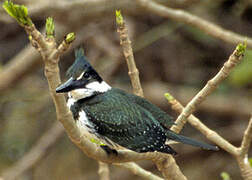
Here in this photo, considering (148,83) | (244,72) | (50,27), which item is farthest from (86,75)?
(148,83)

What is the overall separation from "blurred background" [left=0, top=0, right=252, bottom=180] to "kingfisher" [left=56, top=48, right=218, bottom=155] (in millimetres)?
2233

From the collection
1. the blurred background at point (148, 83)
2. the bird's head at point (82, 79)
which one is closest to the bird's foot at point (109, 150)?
the bird's head at point (82, 79)

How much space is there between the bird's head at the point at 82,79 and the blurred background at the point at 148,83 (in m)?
2.17

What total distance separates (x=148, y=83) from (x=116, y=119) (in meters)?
3.16

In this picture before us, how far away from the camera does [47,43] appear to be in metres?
1.41

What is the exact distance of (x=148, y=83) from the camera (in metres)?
5.50

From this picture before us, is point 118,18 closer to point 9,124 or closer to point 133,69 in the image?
point 133,69

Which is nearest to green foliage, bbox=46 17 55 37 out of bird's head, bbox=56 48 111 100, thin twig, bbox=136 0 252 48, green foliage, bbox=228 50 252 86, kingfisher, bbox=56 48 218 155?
bird's head, bbox=56 48 111 100

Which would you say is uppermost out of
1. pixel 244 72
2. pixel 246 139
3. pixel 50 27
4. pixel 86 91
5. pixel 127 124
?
pixel 50 27

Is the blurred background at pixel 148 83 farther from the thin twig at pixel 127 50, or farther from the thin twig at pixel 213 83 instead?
the thin twig at pixel 213 83

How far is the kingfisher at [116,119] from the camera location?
90.2 inches

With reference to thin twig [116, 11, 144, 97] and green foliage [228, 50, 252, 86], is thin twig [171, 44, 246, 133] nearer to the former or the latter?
thin twig [116, 11, 144, 97]

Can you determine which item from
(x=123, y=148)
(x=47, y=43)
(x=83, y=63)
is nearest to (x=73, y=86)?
(x=83, y=63)

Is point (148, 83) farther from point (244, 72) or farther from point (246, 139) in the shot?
point (246, 139)
